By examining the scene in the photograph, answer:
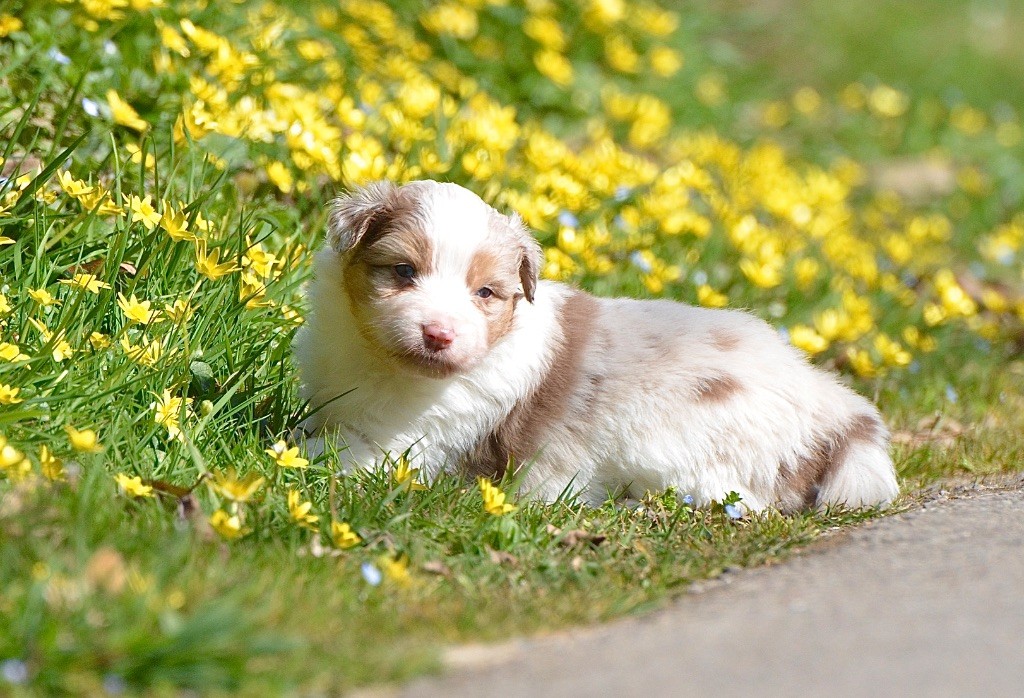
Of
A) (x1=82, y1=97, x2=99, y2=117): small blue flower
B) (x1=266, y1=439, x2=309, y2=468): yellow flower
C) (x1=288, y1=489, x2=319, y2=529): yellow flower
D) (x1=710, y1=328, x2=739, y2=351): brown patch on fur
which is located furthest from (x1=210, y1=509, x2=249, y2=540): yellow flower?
(x1=82, y1=97, x2=99, y2=117): small blue flower

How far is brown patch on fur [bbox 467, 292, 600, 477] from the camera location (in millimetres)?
3957

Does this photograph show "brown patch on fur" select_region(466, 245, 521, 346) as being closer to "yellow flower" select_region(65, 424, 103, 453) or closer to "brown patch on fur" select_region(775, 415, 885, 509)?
"brown patch on fur" select_region(775, 415, 885, 509)

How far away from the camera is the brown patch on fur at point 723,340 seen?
408cm

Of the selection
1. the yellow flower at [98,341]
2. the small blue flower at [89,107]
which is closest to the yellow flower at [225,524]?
the yellow flower at [98,341]

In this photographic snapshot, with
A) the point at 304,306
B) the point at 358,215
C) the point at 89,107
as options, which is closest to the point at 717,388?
the point at 358,215

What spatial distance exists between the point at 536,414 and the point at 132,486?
4.47ft

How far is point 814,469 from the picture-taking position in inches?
158

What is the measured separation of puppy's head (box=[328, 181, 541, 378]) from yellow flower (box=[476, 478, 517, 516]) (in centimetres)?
40

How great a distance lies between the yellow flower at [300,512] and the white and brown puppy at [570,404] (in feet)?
2.10

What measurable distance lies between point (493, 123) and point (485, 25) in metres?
2.00

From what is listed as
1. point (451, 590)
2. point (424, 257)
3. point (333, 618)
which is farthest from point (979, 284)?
point (333, 618)

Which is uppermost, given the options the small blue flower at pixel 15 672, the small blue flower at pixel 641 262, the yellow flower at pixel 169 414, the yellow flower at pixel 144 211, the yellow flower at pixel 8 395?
the yellow flower at pixel 144 211

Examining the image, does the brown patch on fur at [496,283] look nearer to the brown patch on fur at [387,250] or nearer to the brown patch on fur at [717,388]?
the brown patch on fur at [387,250]

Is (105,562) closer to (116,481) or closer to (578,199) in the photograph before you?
(116,481)
